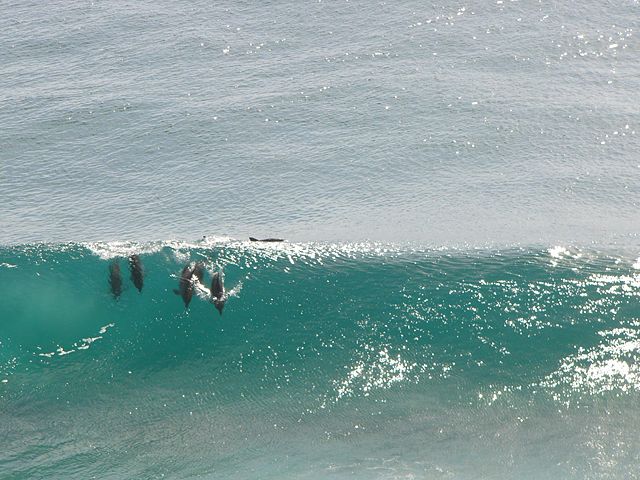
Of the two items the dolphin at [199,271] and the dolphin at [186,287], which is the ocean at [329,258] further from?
the dolphin at [199,271]

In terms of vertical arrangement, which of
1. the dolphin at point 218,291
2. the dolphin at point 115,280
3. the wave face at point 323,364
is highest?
the dolphin at point 115,280

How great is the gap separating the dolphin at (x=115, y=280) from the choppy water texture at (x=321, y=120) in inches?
126

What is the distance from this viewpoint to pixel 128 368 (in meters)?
32.3

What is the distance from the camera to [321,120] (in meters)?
53.3

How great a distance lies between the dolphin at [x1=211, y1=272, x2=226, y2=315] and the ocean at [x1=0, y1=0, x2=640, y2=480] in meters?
0.37

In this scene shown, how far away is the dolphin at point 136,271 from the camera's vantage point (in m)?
35.1

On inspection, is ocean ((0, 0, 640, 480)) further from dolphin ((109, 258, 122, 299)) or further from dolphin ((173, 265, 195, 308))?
dolphin ((173, 265, 195, 308))

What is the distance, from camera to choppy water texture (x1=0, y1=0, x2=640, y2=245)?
4162 centimetres

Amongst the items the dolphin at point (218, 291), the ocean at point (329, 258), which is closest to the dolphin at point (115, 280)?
the ocean at point (329, 258)

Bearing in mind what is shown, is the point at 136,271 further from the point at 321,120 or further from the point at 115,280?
the point at 321,120

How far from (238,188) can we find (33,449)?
2009cm

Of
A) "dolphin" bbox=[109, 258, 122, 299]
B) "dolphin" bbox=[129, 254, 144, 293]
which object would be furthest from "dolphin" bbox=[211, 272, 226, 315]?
"dolphin" bbox=[109, 258, 122, 299]

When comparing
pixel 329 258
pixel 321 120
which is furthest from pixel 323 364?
pixel 321 120

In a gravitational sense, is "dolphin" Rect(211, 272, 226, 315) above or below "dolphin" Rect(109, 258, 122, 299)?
below
